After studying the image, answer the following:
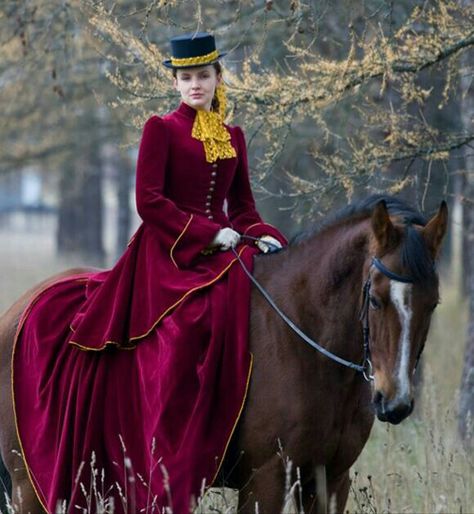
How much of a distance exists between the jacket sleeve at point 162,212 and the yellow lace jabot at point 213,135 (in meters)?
0.21

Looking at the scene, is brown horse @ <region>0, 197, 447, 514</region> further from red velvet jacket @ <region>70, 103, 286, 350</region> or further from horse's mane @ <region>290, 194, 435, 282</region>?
red velvet jacket @ <region>70, 103, 286, 350</region>

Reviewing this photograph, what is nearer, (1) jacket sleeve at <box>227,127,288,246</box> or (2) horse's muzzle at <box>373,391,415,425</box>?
(2) horse's muzzle at <box>373,391,415,425</box>

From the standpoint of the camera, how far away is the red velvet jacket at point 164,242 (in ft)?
16.0

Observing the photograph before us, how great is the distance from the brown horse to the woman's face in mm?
798

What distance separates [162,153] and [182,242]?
0.40 m

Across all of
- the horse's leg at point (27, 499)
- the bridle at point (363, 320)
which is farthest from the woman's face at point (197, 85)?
the horse's leg at point (27, 499)

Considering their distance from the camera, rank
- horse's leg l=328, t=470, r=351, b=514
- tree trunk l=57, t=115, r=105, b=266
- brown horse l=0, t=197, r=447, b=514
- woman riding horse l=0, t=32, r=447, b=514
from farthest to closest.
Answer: tree trunk l=57, t=115, r=105, b=266 → horse's leg l=328, t=470, r=351, b=514 → woman riding horse l=0, t=32, r=447, b=514 → brown horse l=0, t=197, r=447, b=514

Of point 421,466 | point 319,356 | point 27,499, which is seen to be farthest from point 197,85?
point 421,466

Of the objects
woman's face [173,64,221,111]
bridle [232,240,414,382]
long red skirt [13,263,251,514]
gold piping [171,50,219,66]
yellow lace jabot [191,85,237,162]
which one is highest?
gold piping [171,50,219,66]

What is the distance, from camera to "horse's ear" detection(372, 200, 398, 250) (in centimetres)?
425

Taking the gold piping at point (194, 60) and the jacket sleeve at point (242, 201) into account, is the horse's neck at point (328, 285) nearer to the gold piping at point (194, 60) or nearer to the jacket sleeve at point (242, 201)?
the jacket sleeve at point (242, 201)

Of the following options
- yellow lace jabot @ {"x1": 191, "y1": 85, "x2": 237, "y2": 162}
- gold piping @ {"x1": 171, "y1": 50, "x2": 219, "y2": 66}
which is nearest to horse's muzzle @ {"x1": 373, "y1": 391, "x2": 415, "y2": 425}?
yellow lace jabot @ {"x1": 191, "y1": 85, "x2": 237, "y2": 162}

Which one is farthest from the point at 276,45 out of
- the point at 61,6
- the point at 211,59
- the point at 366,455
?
the point at 211,59

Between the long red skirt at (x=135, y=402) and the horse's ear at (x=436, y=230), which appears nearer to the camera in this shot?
the horse's ear at (x=436, y=230)
